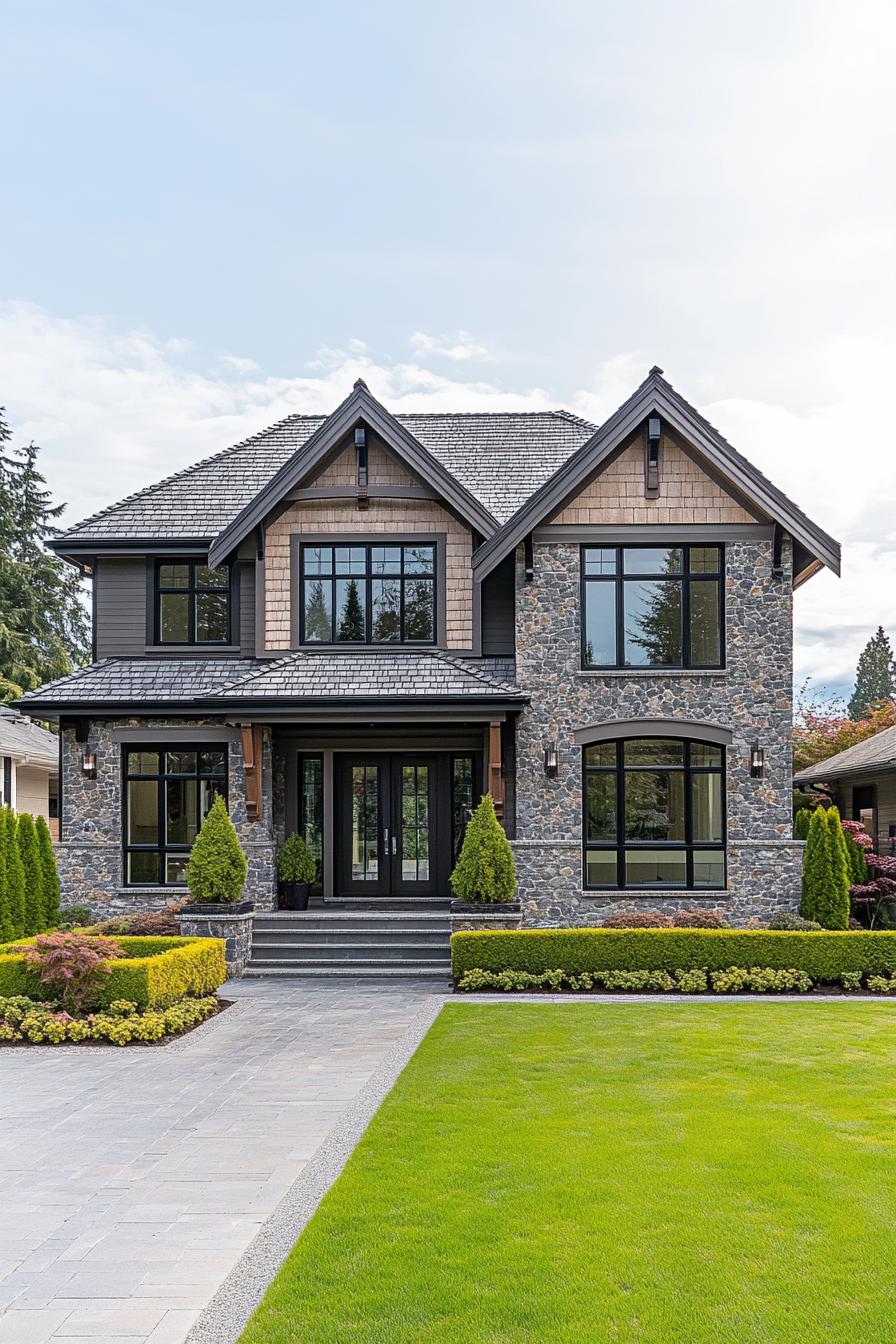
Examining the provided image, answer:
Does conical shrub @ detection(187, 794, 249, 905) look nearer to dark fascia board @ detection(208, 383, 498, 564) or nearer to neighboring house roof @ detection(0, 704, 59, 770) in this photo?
dark fascia board @ detection(208, 383, 498, 564)

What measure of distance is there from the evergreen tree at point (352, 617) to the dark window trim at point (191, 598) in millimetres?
1895

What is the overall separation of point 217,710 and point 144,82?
30.2 ft

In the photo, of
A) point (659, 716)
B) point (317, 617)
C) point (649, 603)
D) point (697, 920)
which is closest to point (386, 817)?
point (317, 617)

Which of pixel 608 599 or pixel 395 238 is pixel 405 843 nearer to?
pixel 608 599

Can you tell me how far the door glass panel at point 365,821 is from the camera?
17094mm

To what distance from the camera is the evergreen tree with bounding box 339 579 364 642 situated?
17156mm

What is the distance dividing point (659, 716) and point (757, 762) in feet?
5.28

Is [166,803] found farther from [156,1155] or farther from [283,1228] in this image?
[283,1228]

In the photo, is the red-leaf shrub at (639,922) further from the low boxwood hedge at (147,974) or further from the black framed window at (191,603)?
the black framed window at (191,603)

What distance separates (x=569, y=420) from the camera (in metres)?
20.8

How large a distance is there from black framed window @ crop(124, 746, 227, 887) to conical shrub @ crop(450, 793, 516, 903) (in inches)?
177

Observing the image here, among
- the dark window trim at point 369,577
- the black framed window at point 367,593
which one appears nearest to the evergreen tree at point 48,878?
the dark window trim at point 369,577

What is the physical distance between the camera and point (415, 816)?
675 inches

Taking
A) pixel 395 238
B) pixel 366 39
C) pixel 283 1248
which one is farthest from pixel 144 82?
pixel 283 1248
